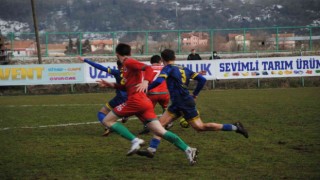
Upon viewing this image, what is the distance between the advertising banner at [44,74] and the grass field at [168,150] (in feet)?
37.6

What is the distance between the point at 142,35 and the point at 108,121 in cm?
3108

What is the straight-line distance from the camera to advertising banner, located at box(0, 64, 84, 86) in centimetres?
2838

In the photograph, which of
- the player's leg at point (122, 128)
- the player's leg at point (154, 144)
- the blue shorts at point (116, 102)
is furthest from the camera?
the blue shorts at point (116, 102)

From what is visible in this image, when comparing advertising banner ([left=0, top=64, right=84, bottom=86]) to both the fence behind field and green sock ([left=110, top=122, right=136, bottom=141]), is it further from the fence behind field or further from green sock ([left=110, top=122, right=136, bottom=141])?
green sock ([left=110, top=122, right=136, bottom=141])

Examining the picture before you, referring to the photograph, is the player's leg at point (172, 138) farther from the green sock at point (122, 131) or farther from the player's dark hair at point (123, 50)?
the player's dark hair at point (123, 50)

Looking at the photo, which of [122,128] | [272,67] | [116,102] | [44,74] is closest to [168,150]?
[122,128]

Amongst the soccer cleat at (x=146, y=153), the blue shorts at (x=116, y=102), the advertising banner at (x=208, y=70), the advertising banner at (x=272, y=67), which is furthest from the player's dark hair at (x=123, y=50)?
the advertising banner at (x=272, y=67)

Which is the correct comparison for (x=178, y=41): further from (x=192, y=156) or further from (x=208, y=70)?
(x=192, y=156)

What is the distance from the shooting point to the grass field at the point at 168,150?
8.26 m

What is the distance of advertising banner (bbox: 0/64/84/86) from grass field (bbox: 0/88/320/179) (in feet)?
37.6

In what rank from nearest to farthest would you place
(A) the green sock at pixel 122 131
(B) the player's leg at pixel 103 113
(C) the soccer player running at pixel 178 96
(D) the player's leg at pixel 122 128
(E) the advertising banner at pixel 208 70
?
1. (D) the player's leg at pixel 122 128
2. (A) the green sock at pixel 122 131
3. (C) the soccer player running at pixel 178 96
4. (B) the player's leg at pixel 103 113
5. (E) the advertising banner at pixel 208 70

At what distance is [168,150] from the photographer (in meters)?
10.3

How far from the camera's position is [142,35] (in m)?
39.9

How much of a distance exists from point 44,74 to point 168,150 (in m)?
19.2
